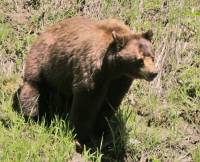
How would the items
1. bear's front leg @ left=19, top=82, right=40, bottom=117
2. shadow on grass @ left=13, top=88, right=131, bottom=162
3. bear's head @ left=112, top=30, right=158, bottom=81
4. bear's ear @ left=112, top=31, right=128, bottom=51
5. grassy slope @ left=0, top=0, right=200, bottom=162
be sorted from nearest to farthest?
bear's head @ left=112, top=30, right=158, bottom=81, bear's ear @ left=112, top=31, right=128, bottom=51, grassy slope @ left=0, top=0, right=200, bottom=162, shadow on grass @ left=13, top=88, right=131, bottom=162, bear's front leg @ left=19, top=82, right=40, bottom=117

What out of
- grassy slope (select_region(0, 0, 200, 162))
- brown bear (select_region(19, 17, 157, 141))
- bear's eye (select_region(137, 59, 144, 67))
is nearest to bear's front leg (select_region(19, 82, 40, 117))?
brown bear (select_region(19, 17, 157, 141))

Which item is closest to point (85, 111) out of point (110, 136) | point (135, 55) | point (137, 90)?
point (110, 136)

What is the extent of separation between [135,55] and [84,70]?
0.61 meters

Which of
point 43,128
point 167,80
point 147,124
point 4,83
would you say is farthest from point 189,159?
point 4,83

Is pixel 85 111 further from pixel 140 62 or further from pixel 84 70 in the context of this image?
pixel 140 62

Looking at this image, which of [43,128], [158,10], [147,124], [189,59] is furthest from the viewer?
[158,10]

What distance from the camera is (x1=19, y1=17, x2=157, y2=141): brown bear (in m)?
6.07

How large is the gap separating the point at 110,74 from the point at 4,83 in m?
1.75

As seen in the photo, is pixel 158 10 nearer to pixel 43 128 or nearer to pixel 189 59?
pixel 189 59

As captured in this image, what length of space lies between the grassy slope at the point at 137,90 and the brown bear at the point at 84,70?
27 centimetres

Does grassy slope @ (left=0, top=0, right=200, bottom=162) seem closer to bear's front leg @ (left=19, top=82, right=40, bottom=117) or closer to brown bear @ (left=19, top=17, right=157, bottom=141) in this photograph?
bear's front leg @ (left=19, top=82, right=40, bottom=117)

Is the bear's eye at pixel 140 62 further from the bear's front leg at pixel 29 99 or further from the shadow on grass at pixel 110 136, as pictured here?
the bear's front leg at pixel 29 99

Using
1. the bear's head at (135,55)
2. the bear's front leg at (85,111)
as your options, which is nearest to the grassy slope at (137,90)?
the bear's front leg at (85,111)

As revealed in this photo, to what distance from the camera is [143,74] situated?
5.93 meters
